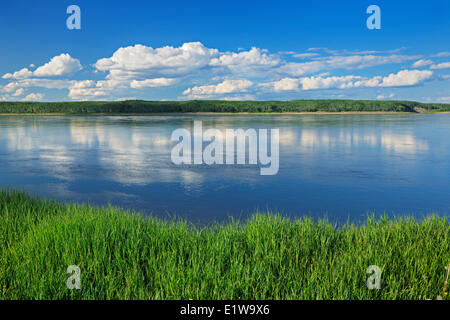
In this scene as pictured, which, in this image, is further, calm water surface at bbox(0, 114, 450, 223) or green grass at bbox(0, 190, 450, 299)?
calm water surface at bbox(0, 114, 450, 223)

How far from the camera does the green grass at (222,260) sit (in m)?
4.48

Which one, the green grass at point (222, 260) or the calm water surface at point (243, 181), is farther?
the calm water surface at point (243, 181)

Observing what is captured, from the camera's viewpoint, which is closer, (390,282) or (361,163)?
(390,282)

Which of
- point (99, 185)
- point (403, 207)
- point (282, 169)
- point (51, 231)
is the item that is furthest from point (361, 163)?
point (51, 231)

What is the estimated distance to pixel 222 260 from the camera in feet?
17.0

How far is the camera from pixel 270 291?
4.48m

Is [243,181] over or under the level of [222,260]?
under

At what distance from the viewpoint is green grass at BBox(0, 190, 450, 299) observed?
4.48 m

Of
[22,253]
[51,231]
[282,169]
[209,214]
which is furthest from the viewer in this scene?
[282,169]

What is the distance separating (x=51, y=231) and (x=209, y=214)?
463 centimetres

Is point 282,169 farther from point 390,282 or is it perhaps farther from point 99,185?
point 390,282

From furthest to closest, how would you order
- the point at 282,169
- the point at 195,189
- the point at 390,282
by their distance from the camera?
the point at 282,169
the point at 195,189
the point at 390,282

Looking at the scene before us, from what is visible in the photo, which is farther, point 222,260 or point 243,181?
point 243,181
